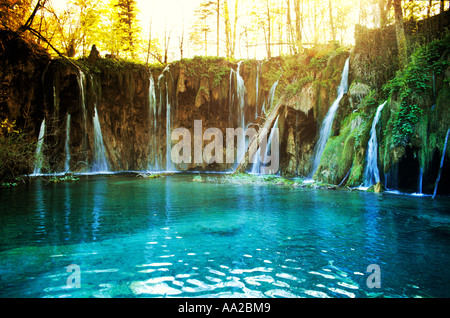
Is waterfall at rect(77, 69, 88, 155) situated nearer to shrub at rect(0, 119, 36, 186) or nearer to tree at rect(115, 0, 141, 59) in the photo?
tree at rect(115, 0, 141, 59)

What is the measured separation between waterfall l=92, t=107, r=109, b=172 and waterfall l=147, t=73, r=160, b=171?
365cm

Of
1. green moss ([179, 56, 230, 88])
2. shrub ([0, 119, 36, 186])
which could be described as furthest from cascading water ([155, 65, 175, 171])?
shrub ([0, 119, 36, 186])

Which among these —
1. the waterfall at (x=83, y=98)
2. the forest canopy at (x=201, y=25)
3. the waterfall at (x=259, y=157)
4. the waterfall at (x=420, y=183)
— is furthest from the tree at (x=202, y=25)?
the waterfall at (x=420, y=183)

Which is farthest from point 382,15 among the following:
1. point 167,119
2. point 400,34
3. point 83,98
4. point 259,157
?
point 83,98

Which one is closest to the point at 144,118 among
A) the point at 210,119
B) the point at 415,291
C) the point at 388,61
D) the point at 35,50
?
the point at 210,119

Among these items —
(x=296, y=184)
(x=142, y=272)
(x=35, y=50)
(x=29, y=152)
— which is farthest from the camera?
(x=35, y=50)

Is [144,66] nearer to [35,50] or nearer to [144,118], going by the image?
[144,118]

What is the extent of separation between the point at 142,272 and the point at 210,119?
2114 cm

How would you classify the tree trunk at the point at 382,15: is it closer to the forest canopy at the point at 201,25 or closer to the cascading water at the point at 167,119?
the forest canopy at the point at 201,25

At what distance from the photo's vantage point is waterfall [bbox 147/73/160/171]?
2348 centimetres

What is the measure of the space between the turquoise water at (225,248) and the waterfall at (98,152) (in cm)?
1303

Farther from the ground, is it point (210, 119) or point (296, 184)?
point (210, 119)

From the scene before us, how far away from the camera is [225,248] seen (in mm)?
4711
